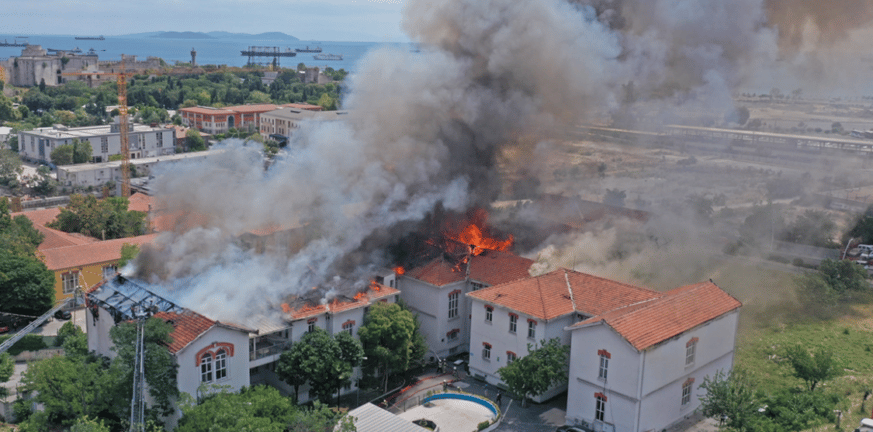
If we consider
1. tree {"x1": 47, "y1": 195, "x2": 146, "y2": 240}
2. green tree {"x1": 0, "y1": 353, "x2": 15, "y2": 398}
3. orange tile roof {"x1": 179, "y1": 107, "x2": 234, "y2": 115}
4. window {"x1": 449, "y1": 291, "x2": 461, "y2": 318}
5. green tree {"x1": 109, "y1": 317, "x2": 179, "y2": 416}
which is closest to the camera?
green tree {"x1": 109, "y1": 317, "x2": 179, "y2": 416}

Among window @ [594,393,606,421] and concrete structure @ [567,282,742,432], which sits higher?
concrete structure @ [567,282,742,432]

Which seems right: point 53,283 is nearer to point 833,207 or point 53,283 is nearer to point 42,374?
point 42,374

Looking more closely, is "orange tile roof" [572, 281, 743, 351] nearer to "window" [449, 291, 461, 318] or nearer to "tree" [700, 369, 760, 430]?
"tree" [700, 369, 760, 430]

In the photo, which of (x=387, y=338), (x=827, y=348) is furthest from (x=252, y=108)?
(x=827, y=348)

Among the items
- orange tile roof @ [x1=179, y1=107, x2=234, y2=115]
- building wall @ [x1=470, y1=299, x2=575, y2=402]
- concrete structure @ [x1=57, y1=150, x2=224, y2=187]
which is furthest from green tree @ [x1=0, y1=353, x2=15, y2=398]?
orange tile roof @ [x1=179, y1=107, x2=234, y2=115]

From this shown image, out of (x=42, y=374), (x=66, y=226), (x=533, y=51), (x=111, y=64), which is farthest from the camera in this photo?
(x=111, y=64)

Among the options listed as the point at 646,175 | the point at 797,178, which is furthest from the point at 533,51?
the point at 797,178
